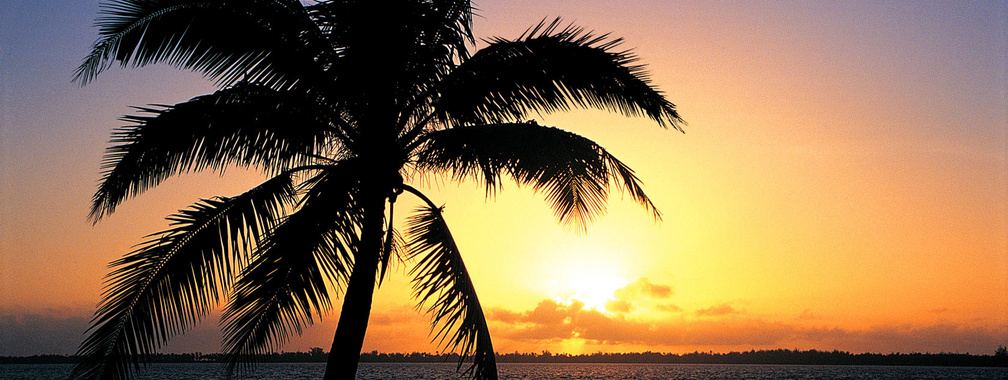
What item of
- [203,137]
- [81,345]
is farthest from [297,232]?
[81,345]

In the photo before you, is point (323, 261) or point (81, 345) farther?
point (323, 261)

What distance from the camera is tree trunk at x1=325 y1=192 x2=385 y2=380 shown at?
7.82 metres

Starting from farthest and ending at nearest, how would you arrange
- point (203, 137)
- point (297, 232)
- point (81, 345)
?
point (203, 137) < point (297, 232) < point (81, 345)

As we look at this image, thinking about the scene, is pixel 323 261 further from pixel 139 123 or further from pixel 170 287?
pixel 139 123

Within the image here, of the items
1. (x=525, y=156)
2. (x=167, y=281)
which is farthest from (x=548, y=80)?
(x=167, y=281)

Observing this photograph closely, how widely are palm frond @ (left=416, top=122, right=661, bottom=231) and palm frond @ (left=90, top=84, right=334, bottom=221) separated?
1381 mm

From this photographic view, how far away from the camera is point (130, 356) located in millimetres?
6742

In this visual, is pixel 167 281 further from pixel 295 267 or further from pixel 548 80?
pixel 548 80

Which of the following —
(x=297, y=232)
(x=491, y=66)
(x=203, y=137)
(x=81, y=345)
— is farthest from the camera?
(x=491, y=66)

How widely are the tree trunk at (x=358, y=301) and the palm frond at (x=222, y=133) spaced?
1178 mm

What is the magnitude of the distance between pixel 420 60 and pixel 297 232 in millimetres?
2874

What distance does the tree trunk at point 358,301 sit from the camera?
25.7 feet

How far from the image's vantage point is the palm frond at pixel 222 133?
306 inches

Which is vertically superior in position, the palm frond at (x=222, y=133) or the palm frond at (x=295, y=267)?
the palm frond at (x=222, y=133)
